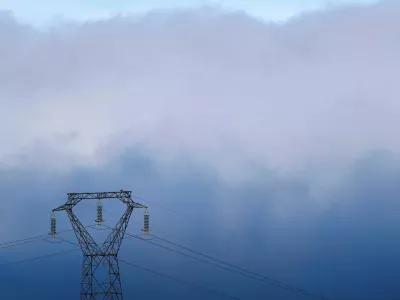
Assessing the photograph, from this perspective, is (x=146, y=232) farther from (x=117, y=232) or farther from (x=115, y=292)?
(x=115, y=292)

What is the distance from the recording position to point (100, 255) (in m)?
89.6

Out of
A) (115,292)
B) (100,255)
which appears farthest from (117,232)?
(115,292)

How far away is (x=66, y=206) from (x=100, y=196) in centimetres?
607

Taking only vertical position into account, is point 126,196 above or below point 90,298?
above

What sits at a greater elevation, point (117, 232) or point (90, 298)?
point (117, 232)

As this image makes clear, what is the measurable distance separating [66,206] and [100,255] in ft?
31.8

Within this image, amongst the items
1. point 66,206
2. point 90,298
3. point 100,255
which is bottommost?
point 90,298

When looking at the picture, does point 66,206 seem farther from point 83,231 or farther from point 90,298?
point 90,298

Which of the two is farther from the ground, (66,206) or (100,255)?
(66,206)

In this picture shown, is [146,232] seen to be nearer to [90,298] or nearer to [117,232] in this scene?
[117,232]

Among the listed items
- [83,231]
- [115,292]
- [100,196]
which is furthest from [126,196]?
[115,292]

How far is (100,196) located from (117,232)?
6634mm

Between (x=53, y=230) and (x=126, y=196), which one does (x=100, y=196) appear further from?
(x=53, y=230)

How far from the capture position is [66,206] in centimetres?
8994
